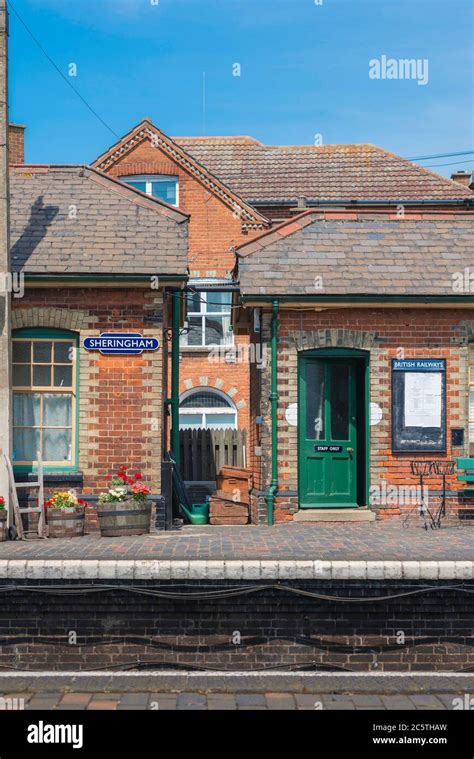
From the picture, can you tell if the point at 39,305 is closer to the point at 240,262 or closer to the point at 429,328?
the point at 240,262

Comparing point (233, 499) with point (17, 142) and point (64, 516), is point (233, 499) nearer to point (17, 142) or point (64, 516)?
point (64, 516)

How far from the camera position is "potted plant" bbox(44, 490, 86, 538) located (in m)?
13.1

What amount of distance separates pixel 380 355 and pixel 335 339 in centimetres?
73

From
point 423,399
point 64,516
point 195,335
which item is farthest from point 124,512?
point 195,335

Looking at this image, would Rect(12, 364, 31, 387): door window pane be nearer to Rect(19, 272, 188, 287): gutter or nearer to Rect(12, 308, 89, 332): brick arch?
Rect(12, 308, 89, 332): brick arch

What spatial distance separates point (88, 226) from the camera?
1518cm

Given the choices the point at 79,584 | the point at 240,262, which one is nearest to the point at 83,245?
the point at 240,262

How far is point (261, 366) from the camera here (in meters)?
15.1

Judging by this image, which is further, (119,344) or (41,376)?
(41,376)

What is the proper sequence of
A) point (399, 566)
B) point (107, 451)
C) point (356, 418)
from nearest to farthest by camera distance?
1. point (399, 566)
2. point (107, 451)
3. point (356, 418)

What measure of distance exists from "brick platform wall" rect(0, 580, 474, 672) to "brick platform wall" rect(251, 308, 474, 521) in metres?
5.75

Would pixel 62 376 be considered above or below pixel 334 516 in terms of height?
above

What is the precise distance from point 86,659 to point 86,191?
29.3 ft

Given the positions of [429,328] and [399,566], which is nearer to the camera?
[399,566]
